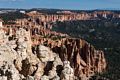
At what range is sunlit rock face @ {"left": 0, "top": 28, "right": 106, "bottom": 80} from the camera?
144ft

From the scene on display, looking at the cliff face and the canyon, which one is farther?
the cliff face

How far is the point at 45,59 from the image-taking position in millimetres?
58906

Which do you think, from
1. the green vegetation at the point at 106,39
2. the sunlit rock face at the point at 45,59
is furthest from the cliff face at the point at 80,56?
the green vegetation at the point at 106,39

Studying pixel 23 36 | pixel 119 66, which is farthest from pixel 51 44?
pixel 119 66

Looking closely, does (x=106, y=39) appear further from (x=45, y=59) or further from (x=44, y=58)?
(x=45, y=59)

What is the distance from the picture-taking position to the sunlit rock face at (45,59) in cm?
4400

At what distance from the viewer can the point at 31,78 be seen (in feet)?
132

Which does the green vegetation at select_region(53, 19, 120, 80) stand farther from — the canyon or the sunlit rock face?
the sunlit rock face

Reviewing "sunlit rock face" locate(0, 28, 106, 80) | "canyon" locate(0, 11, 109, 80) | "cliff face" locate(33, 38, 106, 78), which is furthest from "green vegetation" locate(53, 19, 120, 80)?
"sunlit rock face" locate(0, 28, 106, 80)

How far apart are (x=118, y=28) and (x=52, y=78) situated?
452 ft

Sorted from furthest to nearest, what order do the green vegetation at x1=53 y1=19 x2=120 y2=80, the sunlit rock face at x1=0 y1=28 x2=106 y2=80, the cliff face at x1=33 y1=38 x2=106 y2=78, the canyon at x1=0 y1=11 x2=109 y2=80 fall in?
the green vegetation at x1=53 y1=19 x2=120 y2=80 < the cliff face at x1=33 y1=38 x2=106 y2=78 < the canyon at x1=0 y1=11 x2=109 y2=80 < the sunlit rock face at x1=0 y1=28 x2=106 y2=80

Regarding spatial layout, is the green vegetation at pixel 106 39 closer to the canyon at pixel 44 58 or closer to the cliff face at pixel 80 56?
the cliff face at pixel 80 56

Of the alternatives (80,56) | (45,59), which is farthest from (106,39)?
(45,59)

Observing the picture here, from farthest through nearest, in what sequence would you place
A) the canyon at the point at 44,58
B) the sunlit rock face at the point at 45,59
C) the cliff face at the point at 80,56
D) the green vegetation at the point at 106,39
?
1. the green vegetation at the point at 106,39
2. the cliff face at the point at 80,56
3. the canyon at the point at 44,58
4. the sunlit rock face at the point at 45,59
